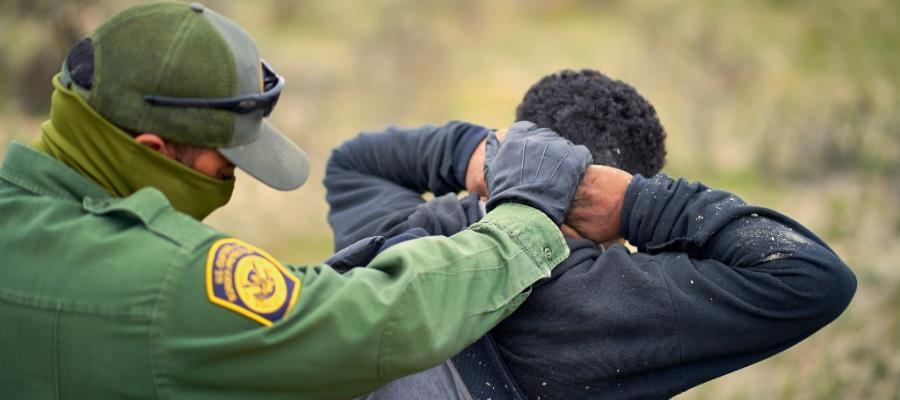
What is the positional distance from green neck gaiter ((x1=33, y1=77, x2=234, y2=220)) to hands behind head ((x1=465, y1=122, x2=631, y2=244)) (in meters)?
0.87

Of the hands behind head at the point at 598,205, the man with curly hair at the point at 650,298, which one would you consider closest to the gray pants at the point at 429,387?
the man with curly hair at the point at 650,298

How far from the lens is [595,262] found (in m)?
2.11

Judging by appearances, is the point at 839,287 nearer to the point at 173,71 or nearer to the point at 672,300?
the point at 672,300

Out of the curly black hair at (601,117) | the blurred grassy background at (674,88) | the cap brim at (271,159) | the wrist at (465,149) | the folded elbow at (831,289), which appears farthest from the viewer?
the blurred grassy background at (674,88)

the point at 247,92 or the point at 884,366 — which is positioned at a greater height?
the point at 247,92

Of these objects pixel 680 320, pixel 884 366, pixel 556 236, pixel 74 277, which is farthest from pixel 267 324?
pixel 884 366

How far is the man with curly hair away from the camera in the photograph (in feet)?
6.55

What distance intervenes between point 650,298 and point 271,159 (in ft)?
2.76

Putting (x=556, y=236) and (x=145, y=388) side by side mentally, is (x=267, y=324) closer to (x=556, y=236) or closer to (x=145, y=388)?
(x=145, y=388)

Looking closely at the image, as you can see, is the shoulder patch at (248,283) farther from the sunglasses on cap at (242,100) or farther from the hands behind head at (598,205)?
the hands behind head at (598,205)

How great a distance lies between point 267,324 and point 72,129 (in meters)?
0.51

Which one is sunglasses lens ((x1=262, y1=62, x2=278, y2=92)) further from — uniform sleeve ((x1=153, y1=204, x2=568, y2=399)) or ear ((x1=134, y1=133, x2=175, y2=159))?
uniform sleeve ((x1=153, y1=204, x2=568, y2=399))

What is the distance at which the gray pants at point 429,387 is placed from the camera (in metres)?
2.06

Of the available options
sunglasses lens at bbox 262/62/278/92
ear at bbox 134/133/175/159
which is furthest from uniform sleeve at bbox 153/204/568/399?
sunglasses lens at bbox 262/62/278/92
